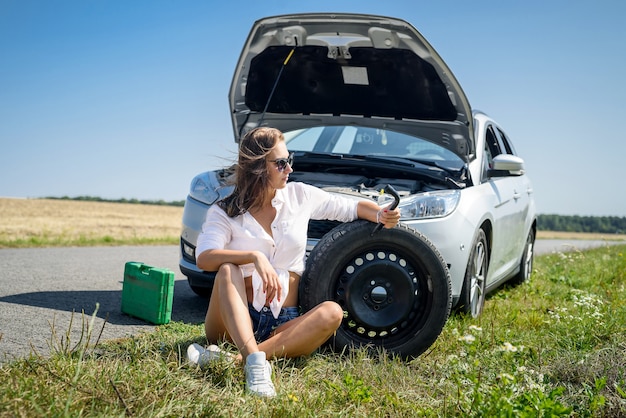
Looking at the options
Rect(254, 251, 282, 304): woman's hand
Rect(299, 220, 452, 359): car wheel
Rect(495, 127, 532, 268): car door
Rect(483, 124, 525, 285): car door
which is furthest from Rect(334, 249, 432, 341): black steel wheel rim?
Rect(495, 127, 532, 268): car door

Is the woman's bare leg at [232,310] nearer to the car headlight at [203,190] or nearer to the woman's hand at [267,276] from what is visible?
the woman's hand at [267,276]

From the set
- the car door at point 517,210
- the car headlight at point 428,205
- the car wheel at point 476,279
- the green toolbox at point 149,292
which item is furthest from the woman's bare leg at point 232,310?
the car door at point 517,210

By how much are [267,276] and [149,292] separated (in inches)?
74.2

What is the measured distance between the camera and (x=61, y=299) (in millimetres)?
6082

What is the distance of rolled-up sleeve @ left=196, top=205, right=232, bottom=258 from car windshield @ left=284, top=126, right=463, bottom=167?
258cm

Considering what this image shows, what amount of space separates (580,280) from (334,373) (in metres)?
5.33

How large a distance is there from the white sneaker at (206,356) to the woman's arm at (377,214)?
1.27 m

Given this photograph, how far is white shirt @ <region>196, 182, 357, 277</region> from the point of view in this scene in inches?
153

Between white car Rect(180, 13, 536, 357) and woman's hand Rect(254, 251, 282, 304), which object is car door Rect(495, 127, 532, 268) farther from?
woman's hand Rect(254, 251, 282, 304)

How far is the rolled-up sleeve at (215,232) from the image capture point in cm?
382

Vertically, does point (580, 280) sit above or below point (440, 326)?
below

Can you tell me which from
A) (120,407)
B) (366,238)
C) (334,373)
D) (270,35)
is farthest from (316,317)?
(270,35)

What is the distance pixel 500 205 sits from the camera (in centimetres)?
609

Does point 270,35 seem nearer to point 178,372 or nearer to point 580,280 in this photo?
point 178,372
